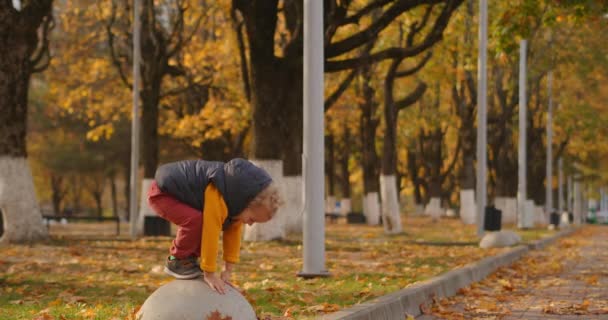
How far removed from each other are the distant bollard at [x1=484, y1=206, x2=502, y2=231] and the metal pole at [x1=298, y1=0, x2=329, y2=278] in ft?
42.6

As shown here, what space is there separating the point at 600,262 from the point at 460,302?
10241 millimetres

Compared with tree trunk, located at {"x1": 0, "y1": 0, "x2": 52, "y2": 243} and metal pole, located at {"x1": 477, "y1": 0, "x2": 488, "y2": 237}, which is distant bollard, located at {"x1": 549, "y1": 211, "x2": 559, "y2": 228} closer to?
metal pole, located at {"x1": 477, "y1": 0, "x2": 488, "y2": 237}

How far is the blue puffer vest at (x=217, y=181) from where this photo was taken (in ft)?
22.9

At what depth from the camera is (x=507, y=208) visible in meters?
53.4

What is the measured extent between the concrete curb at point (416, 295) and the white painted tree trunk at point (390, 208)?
42.1 feet

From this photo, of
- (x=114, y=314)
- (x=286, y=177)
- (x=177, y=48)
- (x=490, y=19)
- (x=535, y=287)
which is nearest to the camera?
(x=114, y=314)

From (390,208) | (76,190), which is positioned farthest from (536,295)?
(76,190)

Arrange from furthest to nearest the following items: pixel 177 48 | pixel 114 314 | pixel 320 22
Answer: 1. pixel 177 48
2. pixel 320 22
3. pixel 114 314

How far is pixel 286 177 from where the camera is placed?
1006 inches

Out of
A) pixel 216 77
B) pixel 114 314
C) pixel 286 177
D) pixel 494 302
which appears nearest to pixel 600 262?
pixel 286 177

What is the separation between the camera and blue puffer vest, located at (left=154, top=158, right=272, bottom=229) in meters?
6.96

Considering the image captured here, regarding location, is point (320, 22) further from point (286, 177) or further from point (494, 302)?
point (286, 177)

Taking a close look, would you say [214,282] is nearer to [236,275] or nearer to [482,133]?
[236,275]

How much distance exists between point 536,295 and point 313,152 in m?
3.34
